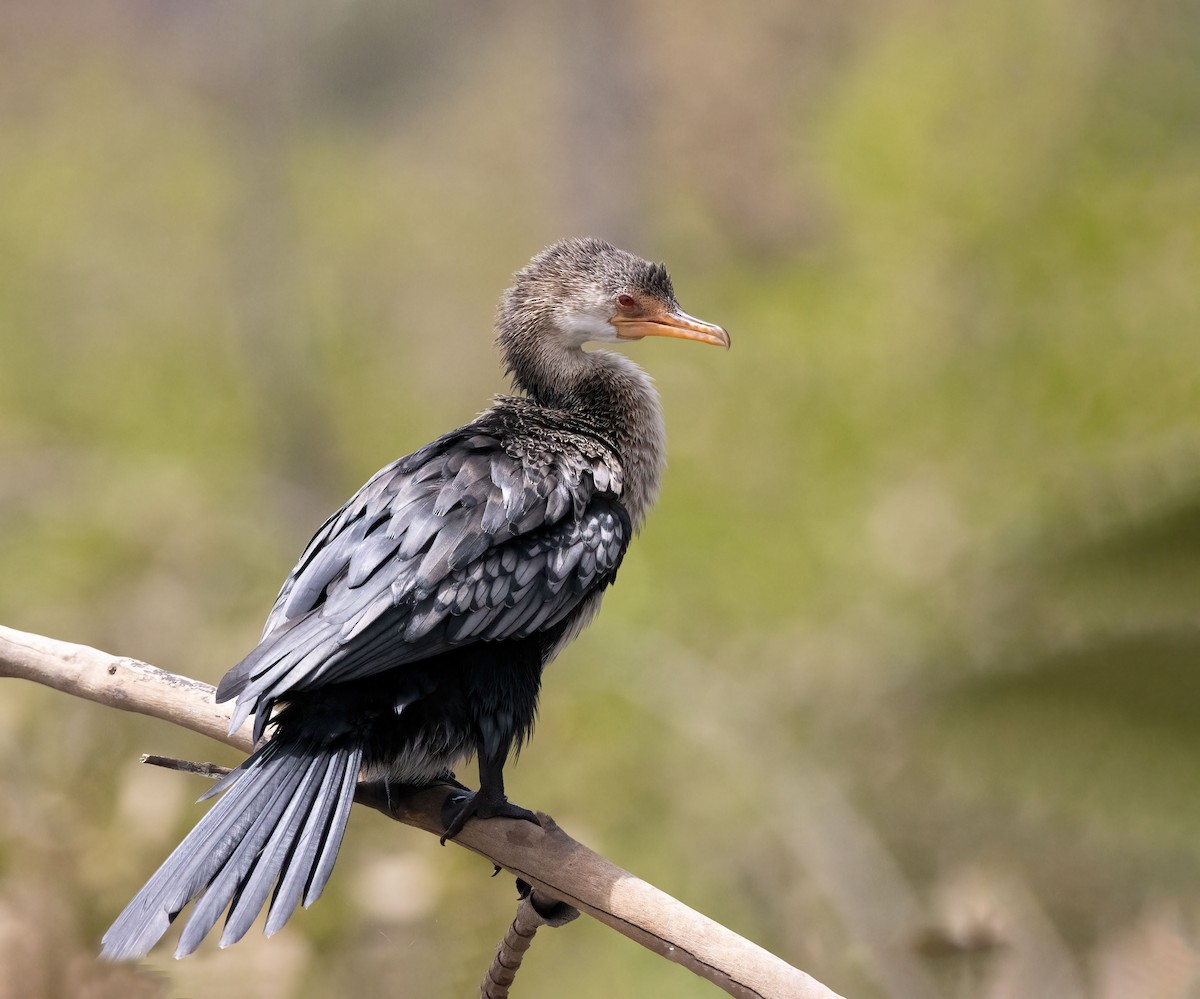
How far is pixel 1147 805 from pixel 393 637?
4.24ft

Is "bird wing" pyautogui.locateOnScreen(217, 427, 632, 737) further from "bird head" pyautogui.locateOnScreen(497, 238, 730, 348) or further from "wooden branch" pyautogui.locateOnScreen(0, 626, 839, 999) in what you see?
"bird head" pyautogui.locateOnScreen(497, 238, 730, 348)

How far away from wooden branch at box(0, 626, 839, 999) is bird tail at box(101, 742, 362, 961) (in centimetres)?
21

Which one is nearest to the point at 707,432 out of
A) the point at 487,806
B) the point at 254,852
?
the point at 487,806

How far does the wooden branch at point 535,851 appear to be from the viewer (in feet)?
4.92

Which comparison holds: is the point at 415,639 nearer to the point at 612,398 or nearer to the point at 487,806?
the point at 487,806

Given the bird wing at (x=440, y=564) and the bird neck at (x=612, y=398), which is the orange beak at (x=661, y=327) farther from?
the bird wing at (x=440, y=564)

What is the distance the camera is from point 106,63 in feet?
24.1

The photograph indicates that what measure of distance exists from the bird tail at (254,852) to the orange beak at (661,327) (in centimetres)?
93

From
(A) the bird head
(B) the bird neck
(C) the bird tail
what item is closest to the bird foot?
(C) the bird tail

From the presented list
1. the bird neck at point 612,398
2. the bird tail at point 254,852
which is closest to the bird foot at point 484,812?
the bird tail at point 254,852

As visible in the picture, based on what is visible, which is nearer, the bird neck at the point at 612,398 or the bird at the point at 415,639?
the bird at the point at 415,639

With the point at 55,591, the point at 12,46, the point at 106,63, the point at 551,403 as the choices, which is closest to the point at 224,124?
the point at 106,63

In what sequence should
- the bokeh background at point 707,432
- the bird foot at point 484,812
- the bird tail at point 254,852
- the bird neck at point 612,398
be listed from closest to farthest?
the bird tail at point 254,852
the bird foot at point 484,812
the bird neck at point 612,398
the bokeh background at point 707,432

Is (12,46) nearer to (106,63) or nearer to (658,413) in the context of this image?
(106,63)
